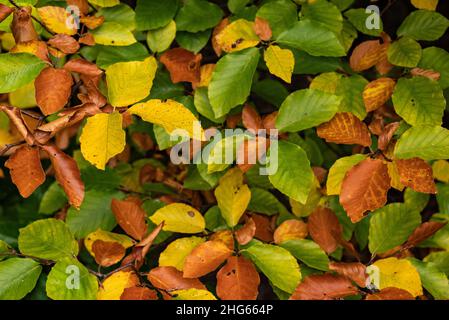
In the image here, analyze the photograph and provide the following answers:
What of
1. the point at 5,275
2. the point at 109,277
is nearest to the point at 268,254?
the point at 109,277

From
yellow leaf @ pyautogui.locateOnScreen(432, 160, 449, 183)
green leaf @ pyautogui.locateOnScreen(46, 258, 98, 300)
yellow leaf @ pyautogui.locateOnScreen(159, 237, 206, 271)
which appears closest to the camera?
green leaf @ pyautogui.locateOnScreen(46, 258, 98, 300)

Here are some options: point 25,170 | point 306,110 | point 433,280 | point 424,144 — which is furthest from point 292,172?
point 25,170

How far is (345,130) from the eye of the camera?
0.88 metres

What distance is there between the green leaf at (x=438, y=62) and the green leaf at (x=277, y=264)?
0.41 metres

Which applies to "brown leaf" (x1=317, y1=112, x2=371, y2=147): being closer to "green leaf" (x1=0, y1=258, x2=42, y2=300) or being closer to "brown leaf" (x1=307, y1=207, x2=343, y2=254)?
"brown leaf" (x1=307, y1=207, x2=343, y2=254)

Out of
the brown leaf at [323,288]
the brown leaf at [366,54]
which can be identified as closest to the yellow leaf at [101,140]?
the brown leaf at [323,288]

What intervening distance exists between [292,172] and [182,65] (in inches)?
11.5

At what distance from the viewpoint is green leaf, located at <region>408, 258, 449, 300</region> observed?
2.89 feet

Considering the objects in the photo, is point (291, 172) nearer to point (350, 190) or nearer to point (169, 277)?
point (350, 190)

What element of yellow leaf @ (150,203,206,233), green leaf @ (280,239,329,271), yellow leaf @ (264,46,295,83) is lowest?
green leaf @ (280,239,329,271)

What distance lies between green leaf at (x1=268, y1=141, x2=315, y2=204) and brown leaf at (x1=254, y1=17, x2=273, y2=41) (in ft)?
0.62

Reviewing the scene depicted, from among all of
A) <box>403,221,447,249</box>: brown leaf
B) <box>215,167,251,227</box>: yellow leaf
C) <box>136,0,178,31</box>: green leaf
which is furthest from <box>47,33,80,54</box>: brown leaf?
<box>403,221,447,249</box>: brown leaf

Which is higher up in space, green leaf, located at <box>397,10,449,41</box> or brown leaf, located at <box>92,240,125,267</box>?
green leaf, located at <box>397,10,449,41</box>

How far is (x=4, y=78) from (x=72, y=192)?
21 cm
